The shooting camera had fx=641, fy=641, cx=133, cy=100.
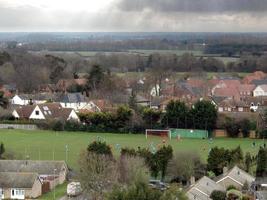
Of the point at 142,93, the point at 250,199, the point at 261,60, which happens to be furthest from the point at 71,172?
the point at 261,60

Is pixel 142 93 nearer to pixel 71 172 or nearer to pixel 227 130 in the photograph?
pixel 227 130

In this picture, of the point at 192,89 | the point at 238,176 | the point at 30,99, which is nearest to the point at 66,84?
the point at 30,99

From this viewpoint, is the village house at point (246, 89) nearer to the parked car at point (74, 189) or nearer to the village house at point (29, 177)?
the village house at point (29, 177)

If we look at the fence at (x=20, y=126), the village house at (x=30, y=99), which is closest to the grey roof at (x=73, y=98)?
the village house at (x=30, y=99)

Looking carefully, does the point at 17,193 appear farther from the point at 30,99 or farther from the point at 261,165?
the point at 30,99

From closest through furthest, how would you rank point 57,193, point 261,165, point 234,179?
point 234,179
point 57,193
point 261,165

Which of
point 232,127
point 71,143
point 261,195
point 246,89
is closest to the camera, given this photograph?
point 261,195

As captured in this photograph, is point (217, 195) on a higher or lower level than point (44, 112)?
lower
